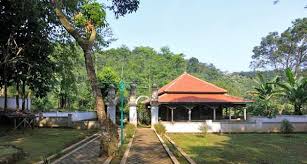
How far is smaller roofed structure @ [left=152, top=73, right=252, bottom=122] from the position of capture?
35469mm

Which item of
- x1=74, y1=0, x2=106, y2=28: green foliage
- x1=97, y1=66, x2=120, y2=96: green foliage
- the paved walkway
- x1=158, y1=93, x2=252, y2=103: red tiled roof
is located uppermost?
x1=74, y1=0, x2=106, y2=28: green foliage

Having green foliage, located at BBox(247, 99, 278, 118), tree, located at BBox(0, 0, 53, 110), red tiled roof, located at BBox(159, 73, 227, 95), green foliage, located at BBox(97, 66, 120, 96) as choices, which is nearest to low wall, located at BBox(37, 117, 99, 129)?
tree, located at BBox(0, 0, 53, 110)

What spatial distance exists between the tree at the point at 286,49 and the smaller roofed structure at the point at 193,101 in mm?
19740

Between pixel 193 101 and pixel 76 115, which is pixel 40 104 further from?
pixel 193 101

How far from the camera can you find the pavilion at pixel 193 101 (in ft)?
A: 116

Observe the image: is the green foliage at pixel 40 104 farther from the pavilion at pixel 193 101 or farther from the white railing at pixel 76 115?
the pavilion at pixel 193 101

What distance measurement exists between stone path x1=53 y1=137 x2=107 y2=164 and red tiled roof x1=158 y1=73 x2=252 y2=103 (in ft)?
57.0

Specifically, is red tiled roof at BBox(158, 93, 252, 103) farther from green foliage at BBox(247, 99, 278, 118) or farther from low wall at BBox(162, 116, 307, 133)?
low wall at BBox(162, 116, 307, 133)

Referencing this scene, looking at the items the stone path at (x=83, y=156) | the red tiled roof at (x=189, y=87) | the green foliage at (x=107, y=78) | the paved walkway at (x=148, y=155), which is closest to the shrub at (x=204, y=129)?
the red tiled roof at (x=189, y=87)

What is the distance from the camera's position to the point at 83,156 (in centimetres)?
1569

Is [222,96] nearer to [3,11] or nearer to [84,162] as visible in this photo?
[3,11]

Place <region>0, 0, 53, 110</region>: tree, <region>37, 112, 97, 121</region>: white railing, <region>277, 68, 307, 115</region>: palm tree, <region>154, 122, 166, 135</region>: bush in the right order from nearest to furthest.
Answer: <region>0, 0, 53, 110</region>: tree < <region>154, 122, 166, 135</region>: bush < <region>277, 68, 307, 115</region>: palm tree < <region>37, 112, 97, 121</region>: white railing

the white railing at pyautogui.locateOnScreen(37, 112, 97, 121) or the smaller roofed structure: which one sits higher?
the smaller roofed structure

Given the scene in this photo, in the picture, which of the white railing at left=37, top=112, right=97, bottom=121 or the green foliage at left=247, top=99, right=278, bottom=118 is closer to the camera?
the white railing at left=37, top=112, right=97, bottom=121
